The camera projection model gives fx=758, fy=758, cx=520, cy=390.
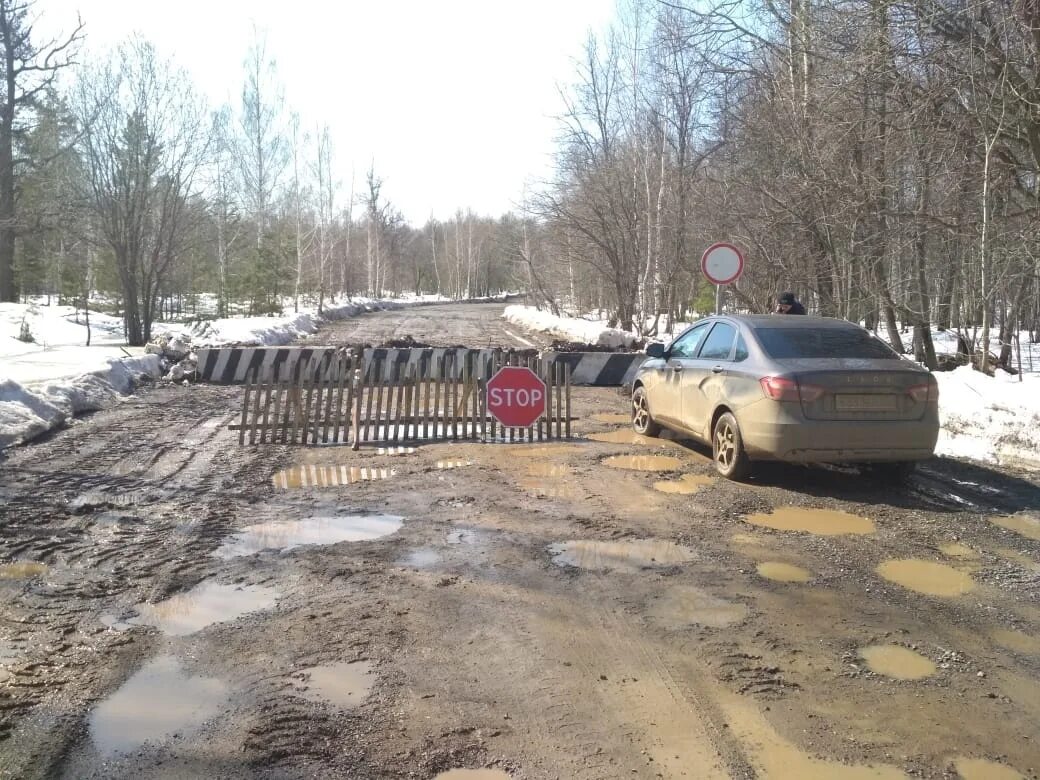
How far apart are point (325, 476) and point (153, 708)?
4457mm

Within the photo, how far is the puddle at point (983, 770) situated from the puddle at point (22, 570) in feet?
16.7

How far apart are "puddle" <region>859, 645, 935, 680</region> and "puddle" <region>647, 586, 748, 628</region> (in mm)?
674

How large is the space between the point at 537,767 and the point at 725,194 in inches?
703

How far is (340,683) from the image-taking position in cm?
346

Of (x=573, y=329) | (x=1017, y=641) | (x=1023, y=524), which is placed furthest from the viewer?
(x=573, y=329)

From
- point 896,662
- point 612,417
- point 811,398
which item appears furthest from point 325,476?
point 896,662

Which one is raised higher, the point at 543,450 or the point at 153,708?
the point at 543,450

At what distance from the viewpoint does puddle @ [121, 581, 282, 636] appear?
4.13m

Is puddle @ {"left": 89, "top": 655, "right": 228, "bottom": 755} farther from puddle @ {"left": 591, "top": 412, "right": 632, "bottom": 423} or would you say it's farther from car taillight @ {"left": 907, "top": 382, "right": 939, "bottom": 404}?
puddle @ {"left": 591, "top": 412, "right": 632, "bottom": 423}

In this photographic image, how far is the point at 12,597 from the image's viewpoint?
Result: 444cm

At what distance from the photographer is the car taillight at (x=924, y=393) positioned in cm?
679

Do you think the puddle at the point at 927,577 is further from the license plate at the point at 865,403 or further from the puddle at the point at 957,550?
the license plate at the point at 865,403

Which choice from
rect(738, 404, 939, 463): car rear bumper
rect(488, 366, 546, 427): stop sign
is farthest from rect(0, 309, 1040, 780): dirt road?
rect(488, 366, 546, 427): stop sign

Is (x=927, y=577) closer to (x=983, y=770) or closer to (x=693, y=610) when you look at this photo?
(x=693, y=610)
